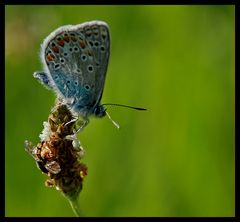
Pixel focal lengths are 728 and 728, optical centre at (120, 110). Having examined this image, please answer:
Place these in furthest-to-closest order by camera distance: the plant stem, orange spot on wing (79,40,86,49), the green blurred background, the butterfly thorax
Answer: the green blurred background < orange spot on wing (79,40,86,49) < the butterfly thorax < the plant stem

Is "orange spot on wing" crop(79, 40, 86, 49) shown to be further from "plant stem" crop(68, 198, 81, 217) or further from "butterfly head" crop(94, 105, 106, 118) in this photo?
"plant stem" crop(68, 198, 81, 217)

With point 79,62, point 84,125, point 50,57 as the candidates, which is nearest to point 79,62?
point 79,62

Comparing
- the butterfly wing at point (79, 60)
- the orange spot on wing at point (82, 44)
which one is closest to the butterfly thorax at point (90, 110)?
the butterfly wing at point (79, 60)

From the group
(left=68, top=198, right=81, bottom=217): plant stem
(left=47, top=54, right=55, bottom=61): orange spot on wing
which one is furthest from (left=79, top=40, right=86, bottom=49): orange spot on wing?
(left=68, top=198, right=81, bottom=217): plant stem

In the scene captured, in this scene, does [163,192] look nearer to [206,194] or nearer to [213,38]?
[206,194]

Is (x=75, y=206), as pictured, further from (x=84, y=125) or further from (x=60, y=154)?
(x=84, y=125)

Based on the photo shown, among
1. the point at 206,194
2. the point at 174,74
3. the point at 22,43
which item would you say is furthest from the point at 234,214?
the point at 22,43

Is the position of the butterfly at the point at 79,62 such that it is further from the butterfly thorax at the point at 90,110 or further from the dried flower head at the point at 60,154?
the dried flower head at the point at 60,154
